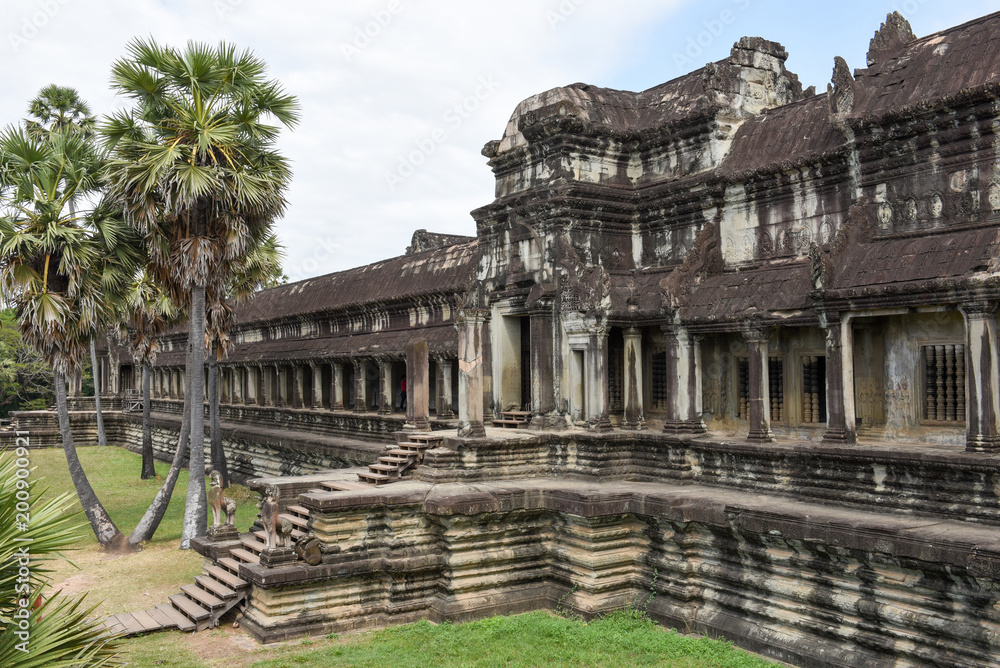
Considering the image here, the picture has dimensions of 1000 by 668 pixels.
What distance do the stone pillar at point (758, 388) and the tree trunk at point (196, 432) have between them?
398 inches

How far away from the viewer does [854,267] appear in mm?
10211

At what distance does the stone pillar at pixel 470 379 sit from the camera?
42.9 ft

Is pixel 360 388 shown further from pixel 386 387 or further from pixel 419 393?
pixel 419 393

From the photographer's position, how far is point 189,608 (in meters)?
11.3

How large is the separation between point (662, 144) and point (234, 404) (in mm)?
20757

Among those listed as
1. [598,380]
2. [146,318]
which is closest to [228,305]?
[146,318]

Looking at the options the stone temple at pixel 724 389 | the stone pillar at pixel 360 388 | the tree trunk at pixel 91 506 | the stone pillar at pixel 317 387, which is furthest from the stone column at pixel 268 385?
the stone temple at pixel 724 389

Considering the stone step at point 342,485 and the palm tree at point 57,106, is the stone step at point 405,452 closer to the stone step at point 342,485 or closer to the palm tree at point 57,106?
the stone step at point 342,485

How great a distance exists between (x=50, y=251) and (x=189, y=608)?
7.70m

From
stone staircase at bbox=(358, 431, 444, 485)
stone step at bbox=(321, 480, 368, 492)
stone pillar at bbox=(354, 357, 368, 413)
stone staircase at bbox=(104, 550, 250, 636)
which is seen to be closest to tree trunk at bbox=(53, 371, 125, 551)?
stone staircase at bbox=(104, 550, 250, 636)

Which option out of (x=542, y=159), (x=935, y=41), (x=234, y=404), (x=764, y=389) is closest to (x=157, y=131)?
(x=542, y=159)

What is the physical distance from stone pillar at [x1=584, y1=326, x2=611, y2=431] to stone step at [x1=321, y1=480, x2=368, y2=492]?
3.75m

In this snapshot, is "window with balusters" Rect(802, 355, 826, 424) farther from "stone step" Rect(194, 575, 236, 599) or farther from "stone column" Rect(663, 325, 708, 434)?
"stone step" Rect(194, 575, 236, 599)

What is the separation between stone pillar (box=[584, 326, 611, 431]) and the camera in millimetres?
13109
